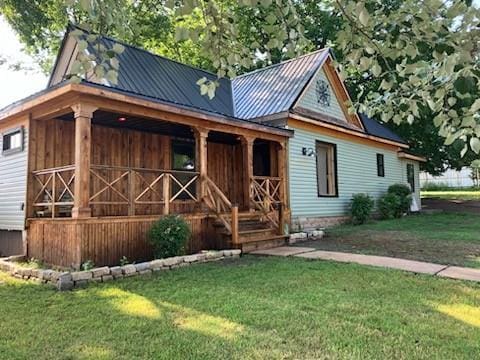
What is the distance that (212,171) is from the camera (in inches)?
437

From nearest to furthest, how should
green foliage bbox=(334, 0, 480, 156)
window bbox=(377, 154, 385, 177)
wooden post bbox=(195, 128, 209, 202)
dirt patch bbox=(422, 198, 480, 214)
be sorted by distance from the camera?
green foliage bbox=(334, 0, 480, 156)
wooden post bbox=(195, 128, 209, 202)
window bbox=(377, 154, 385, 177)
dirt patch bbox=(422, 198, 480, 214)

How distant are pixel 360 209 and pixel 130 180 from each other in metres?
8.45

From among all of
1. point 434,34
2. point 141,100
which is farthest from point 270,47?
point 141,100

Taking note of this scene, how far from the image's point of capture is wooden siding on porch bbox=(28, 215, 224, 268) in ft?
19.9

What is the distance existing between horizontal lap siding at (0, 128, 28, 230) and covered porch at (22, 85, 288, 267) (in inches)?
16.9

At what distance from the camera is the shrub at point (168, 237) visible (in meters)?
6.71

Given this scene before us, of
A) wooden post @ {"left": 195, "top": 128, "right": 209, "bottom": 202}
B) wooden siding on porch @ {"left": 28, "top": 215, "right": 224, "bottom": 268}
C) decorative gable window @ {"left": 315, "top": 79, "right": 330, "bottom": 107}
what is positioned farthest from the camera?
decorative gable window @ {"left": 315, "top": 79, "right": 330, "bottom": 107}

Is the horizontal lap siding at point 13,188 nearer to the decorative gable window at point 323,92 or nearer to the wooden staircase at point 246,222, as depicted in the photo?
the wooden staircase at point 246,222

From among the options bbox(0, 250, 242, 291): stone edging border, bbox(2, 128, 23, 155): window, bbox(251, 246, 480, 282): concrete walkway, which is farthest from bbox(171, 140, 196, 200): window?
bbox(2, 128, 23, 155): window

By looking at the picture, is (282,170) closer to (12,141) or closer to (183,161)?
(183,161)

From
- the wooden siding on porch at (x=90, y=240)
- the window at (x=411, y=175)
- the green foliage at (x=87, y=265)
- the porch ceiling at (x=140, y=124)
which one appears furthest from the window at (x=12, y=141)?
the window at (x=411, y=175)

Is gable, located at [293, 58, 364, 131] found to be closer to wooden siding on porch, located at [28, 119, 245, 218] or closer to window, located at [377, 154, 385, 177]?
window, located at [377, 154, 385, 177]

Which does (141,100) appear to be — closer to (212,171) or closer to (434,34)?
(212,171)

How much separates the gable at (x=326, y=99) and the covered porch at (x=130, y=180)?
1835 millimetres
